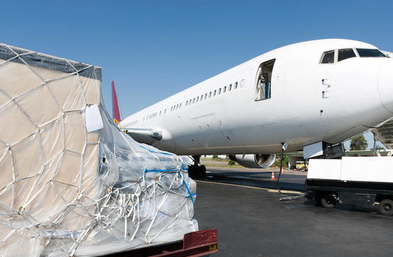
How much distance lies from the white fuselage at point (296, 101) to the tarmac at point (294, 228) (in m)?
2.13

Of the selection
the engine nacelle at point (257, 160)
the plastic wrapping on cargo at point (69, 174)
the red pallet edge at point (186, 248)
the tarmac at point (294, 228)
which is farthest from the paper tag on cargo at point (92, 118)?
the engine nacelle at point (257, 160)

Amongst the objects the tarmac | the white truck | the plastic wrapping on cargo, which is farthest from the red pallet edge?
the white truck

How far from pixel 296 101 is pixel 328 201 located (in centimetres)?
282

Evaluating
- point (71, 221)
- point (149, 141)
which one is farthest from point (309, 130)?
point (149, 141)

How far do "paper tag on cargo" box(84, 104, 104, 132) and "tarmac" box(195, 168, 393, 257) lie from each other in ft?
8.19

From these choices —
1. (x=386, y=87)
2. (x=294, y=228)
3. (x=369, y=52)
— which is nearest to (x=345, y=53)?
(x=369, y=52)

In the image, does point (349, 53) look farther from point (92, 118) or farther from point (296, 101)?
point (92, 118)

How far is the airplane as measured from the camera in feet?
23.6

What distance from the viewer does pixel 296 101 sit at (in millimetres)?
8211

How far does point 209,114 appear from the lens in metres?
11.5

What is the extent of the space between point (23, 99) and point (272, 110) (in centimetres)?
721

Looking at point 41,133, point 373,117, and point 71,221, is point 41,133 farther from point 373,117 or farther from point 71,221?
point 373,117

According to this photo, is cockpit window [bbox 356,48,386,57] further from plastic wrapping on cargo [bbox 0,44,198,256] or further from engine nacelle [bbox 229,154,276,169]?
engine nacelle [bbox 229,154,276,169]

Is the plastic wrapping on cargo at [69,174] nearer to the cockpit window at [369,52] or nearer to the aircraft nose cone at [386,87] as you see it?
the aircraft nose cone at [386,87]
